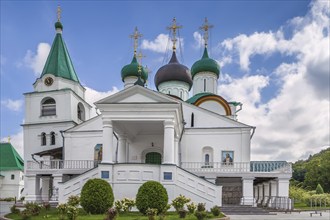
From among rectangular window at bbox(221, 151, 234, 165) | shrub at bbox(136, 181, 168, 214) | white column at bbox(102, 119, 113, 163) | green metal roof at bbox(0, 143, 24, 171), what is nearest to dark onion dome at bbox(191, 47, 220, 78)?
rectangular window at bbox(221, 151, 234, 165)

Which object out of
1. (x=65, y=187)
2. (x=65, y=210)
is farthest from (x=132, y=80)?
(x=65, y=210)

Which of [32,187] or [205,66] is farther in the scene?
[205,66]

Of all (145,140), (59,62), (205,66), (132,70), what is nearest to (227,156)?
(145,140)

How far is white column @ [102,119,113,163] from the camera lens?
17703 mm

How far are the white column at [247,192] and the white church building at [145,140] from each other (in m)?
0.06

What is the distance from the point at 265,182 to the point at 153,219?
54.7 feet

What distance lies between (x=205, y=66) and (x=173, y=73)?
151 inches

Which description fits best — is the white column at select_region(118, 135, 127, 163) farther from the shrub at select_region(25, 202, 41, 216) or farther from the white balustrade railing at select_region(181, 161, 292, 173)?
the shrub at select_region(25, 202, 41, 216)

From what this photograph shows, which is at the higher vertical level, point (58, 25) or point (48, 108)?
point (58, 25)

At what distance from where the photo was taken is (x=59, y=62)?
111 feet

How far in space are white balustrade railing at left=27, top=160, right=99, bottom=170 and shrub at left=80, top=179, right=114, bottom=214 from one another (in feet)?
31.4

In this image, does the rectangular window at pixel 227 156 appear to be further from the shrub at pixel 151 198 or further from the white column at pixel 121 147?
the shrub at pixel 151 198

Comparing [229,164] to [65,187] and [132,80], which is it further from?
[132,80]

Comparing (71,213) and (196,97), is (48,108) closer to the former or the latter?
(196,97)
